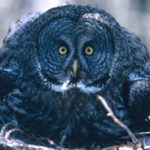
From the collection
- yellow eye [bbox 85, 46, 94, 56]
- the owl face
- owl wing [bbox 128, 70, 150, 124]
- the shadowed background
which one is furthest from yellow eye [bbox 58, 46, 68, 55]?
the shadowed background

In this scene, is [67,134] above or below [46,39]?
below

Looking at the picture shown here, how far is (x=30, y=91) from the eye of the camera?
11609 millimetres

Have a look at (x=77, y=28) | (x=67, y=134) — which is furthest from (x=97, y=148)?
(x=77, y=28)

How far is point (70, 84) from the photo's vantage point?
1138 cm

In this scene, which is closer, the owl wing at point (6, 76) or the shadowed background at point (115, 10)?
the owl wing at point (6, 76)

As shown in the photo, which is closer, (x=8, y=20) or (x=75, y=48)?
(x=75, y=48)

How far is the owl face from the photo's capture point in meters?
11.3

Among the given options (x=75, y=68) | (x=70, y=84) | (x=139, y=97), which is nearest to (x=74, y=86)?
(x=70, y=84)

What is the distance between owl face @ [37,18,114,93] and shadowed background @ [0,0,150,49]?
6.85 metres

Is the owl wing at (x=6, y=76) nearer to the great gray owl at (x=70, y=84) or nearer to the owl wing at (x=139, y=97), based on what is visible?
the great gray owl at (x=70, y=84)

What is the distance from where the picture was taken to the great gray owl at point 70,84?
1145 cm

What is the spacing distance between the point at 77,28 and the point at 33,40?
0.50 metres

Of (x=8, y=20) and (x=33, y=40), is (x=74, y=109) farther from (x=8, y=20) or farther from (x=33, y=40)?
(x=8, y=20)

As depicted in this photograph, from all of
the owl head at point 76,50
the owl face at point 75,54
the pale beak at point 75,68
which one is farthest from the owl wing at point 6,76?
the pale beak at point 75,68
